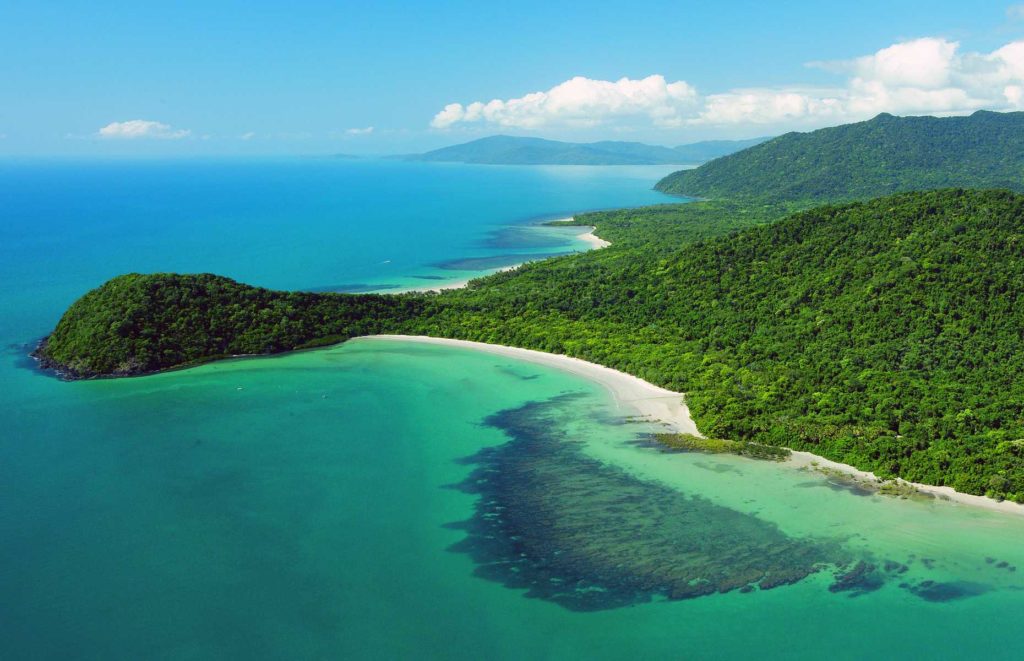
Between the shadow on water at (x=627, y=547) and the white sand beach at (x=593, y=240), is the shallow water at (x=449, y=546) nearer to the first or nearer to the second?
the shadow on water at (x=627, y=547)

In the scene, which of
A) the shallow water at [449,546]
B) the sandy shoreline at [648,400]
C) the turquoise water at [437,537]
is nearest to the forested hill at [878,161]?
the sandy shoreline at [648,400]

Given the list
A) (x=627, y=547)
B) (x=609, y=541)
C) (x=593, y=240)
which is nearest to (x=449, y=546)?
(x=609, y=541)

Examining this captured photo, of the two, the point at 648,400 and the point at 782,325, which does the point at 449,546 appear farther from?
the point at 782,325

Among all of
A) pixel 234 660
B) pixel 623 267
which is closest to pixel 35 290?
pixel 623 267

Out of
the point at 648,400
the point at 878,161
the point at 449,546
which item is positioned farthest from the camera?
the point at 878,161

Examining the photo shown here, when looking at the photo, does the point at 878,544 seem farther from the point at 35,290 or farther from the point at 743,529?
the point at 35,290

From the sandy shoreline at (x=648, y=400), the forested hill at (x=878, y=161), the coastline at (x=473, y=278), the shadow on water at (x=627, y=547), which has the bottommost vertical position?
the shadow on water at (x=627, y=547)
